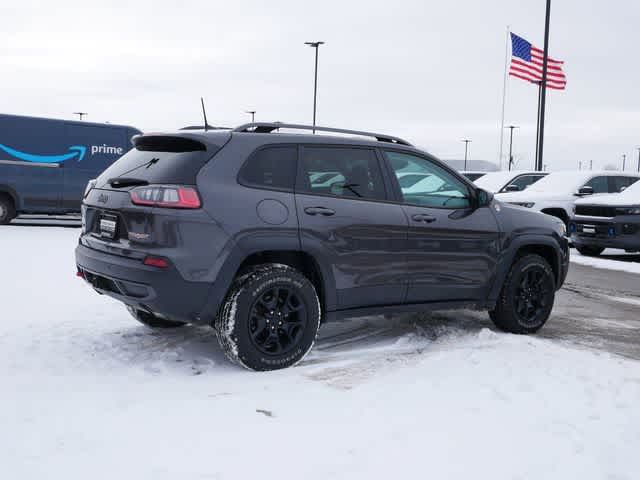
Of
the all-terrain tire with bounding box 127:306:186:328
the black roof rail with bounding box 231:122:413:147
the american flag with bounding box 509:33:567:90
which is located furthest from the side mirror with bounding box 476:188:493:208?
the american flag with bounding box 509:33:567:90

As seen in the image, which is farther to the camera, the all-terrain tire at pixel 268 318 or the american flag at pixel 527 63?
the american flag at pixel 527 63

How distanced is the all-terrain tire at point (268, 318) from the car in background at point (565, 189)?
11.1m

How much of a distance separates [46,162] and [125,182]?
11.9m

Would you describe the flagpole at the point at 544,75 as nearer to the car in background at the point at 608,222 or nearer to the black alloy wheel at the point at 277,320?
the car in background at the point at 608,222

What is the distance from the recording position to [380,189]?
5348 millimetres

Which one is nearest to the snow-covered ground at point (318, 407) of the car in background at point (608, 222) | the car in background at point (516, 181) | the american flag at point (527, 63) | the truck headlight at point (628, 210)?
the car in background at point (608, 222)

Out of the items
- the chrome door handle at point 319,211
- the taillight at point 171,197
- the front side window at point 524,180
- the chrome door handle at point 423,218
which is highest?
the front side window at point 524,180

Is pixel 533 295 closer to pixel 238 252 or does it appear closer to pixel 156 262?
pixel 238 252

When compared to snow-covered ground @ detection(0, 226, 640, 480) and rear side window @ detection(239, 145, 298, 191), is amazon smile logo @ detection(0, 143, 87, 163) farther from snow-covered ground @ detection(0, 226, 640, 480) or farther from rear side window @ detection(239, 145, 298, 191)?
rear side window @ detection(239, 145, 298, 191)

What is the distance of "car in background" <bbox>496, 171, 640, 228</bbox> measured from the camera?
49.5ft

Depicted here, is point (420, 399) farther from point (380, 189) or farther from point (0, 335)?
point (0, 335)

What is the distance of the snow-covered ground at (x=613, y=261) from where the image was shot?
11969 millimetres

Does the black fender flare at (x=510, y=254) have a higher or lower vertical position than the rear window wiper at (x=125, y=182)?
lower

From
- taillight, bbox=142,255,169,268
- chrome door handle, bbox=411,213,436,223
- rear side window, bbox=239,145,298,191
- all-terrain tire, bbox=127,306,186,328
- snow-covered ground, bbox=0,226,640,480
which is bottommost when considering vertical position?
snow-covered ground, bbox=0,226,640,480
